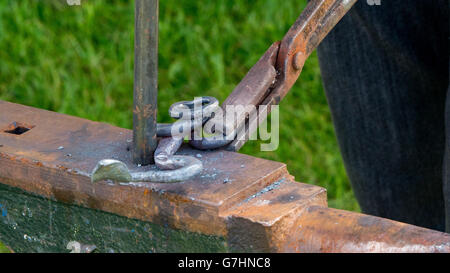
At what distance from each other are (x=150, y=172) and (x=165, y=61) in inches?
85.0

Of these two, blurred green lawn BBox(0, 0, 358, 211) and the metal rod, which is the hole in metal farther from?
blurred green lawn BBox(0, 0, 358, 211)

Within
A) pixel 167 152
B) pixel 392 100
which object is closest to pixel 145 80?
pixel 167 152

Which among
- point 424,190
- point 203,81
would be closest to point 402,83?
point 424,190

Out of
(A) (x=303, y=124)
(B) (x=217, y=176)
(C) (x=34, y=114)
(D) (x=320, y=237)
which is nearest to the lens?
(D) (x=320, y=237)

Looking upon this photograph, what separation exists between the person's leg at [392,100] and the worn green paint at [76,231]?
787mm

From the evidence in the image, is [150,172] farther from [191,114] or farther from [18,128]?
[18,128]

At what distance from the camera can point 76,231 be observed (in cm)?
115

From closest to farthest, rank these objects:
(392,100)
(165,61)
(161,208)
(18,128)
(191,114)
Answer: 1. (161,208)
2. (191,114)
3. (18,128)
4. (392,100)
5. (165,61)

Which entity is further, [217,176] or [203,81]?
[203,81]

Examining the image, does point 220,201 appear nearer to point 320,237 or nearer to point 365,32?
point 320,237

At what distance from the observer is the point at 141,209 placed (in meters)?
1.07

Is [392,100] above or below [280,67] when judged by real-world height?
below

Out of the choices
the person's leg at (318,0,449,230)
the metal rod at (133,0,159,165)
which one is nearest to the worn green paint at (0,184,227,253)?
the metal rod at (133,0,159,165)
